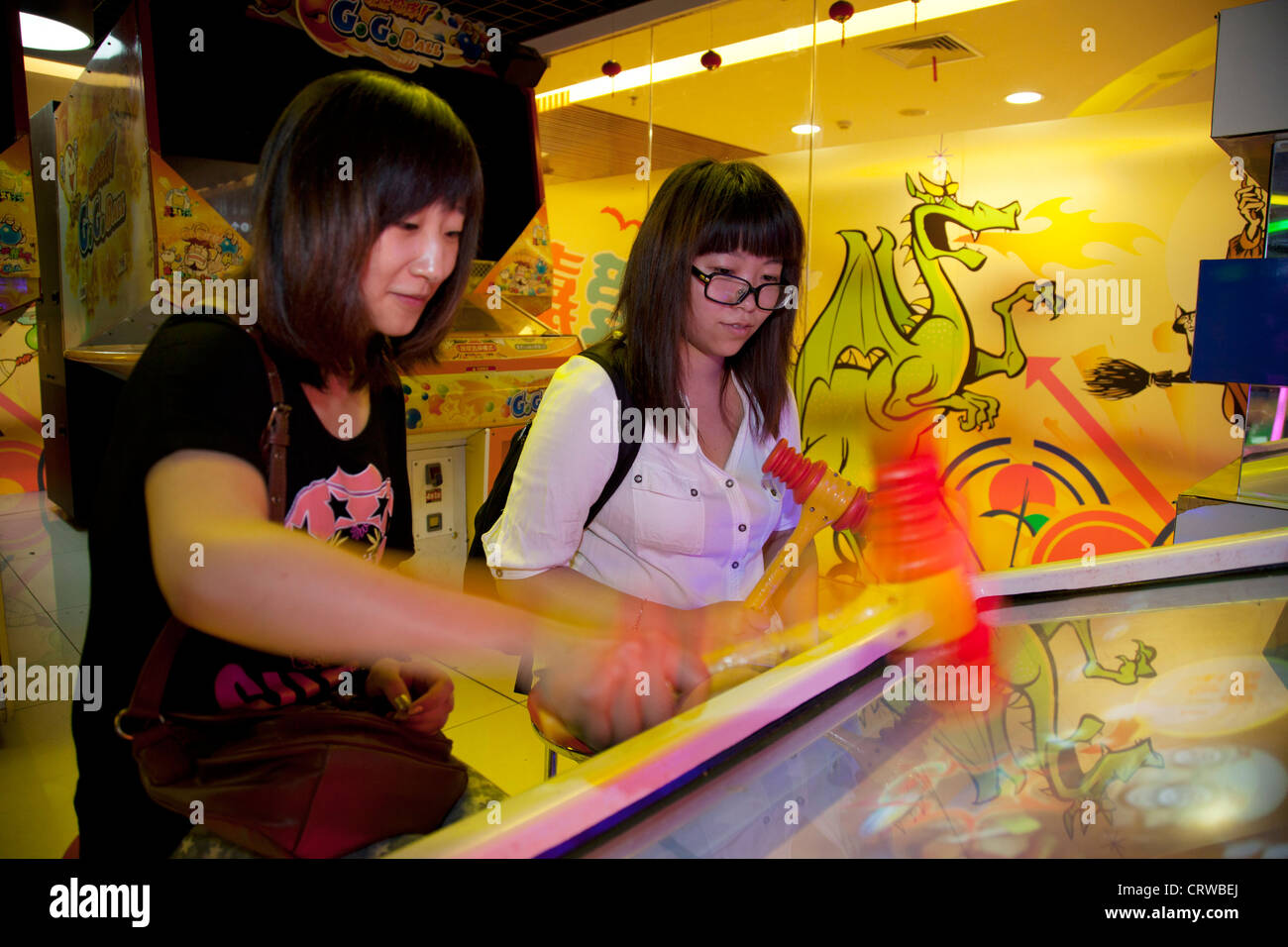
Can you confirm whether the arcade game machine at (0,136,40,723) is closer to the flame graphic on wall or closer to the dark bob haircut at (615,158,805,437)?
the dark bob haircut at (615,158,805,437)

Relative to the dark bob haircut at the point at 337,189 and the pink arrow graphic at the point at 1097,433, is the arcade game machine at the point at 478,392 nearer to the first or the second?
the dark bob haircut at the point at 337,189

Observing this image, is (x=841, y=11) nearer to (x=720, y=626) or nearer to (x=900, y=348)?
(x=900, y=348)

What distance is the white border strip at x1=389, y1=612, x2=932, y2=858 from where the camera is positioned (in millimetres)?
720

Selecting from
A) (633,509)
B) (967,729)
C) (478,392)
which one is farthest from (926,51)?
(967,729)

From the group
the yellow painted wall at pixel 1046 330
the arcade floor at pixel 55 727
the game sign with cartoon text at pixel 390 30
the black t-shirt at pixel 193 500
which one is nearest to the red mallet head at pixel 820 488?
the arcade floor at pixel 55 727

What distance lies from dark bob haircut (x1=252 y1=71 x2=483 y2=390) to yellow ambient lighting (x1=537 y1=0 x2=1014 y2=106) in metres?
3.46

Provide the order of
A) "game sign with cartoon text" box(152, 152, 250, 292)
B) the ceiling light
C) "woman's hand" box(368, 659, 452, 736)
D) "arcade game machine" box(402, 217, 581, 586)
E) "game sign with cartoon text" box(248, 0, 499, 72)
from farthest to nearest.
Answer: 1. the ceiling light
2. "arcade game machine" box(402, 217, 581, 586)
3. "game sign with cartoon text" box(248, 0, 499, 72)
4. "game sign with cartoon text" box(152, 152, 250, 292)
5. "woman's hand" box(368, 659, 452, 736)

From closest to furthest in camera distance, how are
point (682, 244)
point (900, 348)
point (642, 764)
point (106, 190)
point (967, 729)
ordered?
point (642, 764)
point (967, 729)
point (682, 244)
point (106, 190)
point (900, 348)

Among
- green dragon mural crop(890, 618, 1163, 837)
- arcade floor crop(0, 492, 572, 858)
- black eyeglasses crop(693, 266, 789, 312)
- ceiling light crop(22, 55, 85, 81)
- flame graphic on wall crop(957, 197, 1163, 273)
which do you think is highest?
ceiling light crop(22, 55, 85, 81)

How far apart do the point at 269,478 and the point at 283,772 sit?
0.33 meters

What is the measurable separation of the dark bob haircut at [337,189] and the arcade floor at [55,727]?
519 mm

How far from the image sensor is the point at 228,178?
275 cm

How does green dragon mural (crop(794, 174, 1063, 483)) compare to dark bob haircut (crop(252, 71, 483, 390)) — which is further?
green dragon mural (crop(794, 174, 1063, 483))

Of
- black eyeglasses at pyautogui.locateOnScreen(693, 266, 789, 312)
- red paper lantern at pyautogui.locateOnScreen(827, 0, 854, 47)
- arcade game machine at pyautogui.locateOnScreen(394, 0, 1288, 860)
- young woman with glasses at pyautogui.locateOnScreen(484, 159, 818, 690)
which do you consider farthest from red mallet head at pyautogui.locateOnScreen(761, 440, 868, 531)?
red paper lantern at pyautogui.locateOnScreen(827, 0, 854, 47)
